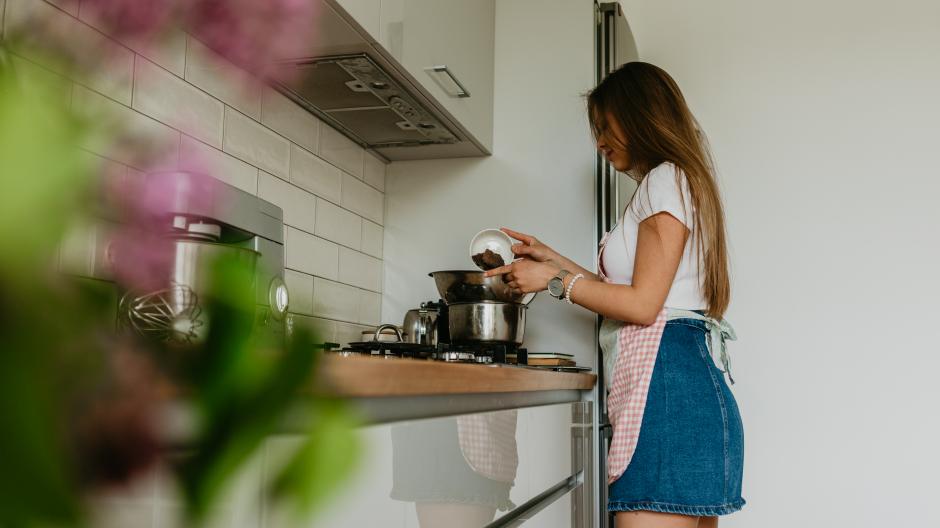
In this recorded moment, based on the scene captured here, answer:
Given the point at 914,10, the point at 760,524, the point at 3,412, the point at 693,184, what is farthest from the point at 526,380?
the point at 914,10

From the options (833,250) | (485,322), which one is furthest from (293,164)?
(833,250)

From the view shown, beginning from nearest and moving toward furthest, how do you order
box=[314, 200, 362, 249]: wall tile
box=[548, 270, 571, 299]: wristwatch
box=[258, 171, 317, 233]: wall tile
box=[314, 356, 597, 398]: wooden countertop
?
box=[314, 356, 597, 398]: wooden countertop → box=[548, 270, 571, 299]: wristwatch → box=[258, 171, 317, 233]: wall tile → box=[314, 200, 362, 249]: wall tile

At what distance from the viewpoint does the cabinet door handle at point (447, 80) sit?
193cm

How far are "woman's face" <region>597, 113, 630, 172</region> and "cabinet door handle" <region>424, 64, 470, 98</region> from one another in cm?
39

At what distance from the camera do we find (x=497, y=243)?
2.21 meters

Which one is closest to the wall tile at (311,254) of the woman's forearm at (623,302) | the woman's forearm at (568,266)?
the woman's forearm at (568,266)

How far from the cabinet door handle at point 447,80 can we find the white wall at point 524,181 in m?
0.32

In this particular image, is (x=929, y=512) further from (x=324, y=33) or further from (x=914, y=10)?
(x=324, y=33)

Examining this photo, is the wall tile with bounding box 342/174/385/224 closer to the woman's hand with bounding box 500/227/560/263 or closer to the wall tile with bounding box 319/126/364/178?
the wall tile with bounding box 319/126/364/178

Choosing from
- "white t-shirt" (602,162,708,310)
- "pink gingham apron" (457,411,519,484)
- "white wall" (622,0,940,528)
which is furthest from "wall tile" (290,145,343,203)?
"white wall" (622,0,940,528)

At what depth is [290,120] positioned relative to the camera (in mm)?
1999

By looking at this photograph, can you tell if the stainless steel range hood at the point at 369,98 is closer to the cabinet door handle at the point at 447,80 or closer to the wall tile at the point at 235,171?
the cabinet door handle at the point at 447,80

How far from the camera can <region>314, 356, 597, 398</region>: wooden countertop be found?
0.75 meters

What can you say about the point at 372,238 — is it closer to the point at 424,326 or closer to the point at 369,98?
the point at 424,326
